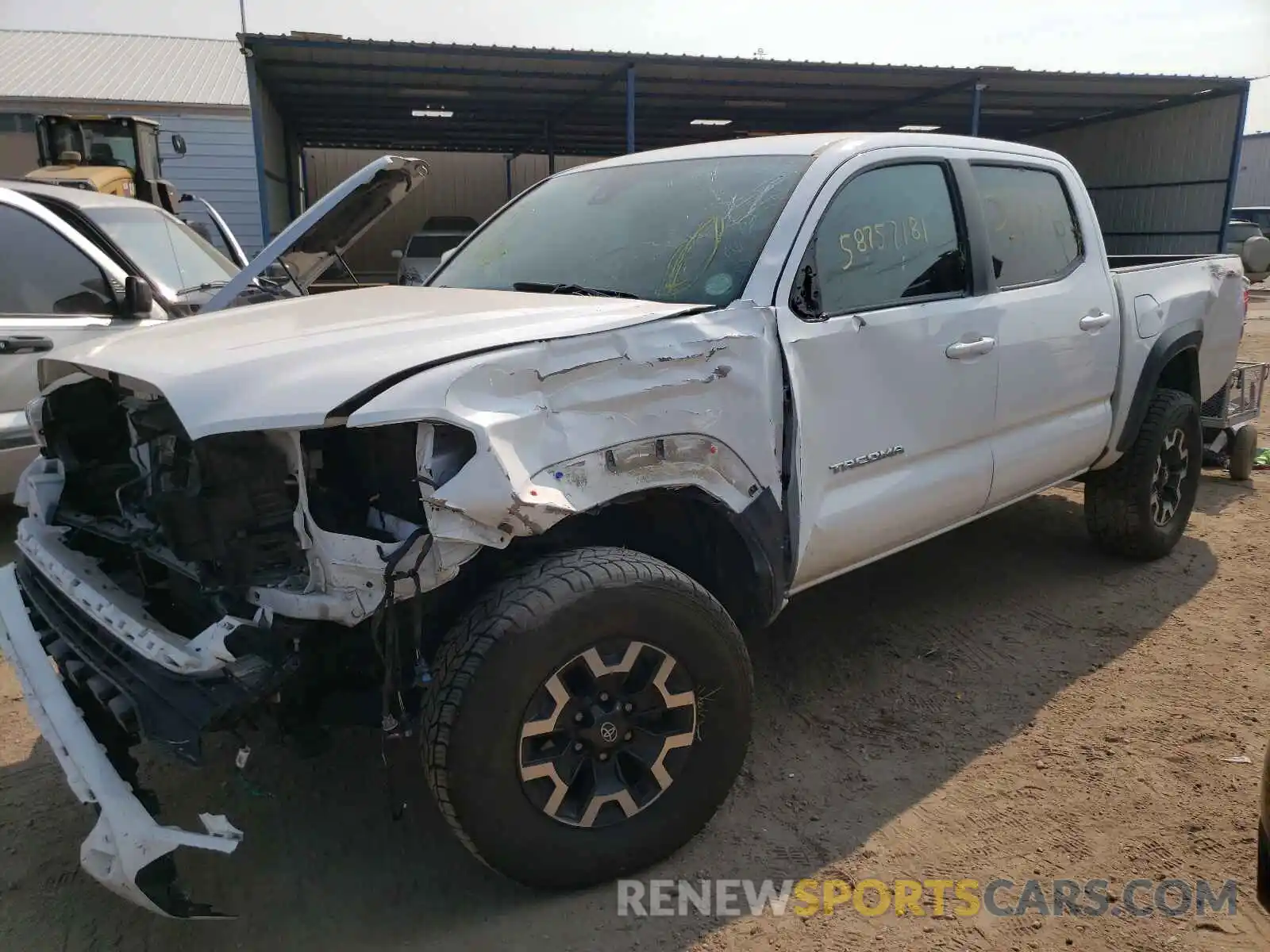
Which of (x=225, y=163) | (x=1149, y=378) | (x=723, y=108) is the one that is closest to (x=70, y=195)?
(x=1149, y=378)

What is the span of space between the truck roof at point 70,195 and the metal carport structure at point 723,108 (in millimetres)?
5831

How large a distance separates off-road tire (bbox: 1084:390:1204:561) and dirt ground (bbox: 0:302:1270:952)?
1.52 feet

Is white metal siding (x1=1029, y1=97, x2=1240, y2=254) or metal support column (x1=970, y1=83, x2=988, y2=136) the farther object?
white metal siding (x1=1029, y1=97, x2=1240, y2=254)

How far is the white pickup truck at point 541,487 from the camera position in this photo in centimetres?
210

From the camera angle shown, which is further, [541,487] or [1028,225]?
[1028,225]

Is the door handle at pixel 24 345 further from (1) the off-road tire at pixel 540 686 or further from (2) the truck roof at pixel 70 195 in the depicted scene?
(1) the off-road tire at pixel 540 686

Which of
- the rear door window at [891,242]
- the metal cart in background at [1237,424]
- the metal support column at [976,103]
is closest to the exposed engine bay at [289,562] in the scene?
the rear door window at [891,242]

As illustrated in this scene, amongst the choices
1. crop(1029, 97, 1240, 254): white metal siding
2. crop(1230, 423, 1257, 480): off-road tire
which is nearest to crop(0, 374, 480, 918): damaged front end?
crop(1230, 423, 1257, 480): off-road tire

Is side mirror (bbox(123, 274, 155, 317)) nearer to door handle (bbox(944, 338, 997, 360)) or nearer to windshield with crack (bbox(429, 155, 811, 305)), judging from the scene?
windshield with crack (bbox(429, 155, 811, 305))

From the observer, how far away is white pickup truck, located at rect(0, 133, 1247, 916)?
6.89ft

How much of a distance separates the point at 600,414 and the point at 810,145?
4.86 ft

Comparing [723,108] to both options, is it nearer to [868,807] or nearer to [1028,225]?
[1028,225]

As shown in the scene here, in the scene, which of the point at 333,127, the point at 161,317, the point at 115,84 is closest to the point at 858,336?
the point at 161,317

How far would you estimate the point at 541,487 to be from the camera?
2115 mm
